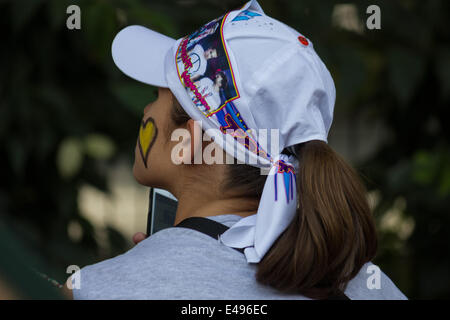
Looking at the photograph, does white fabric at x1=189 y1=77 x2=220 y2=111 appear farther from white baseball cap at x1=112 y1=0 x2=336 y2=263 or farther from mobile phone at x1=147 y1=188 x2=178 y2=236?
mobile phone at x1=147 y1=188 x2=178 y2=236

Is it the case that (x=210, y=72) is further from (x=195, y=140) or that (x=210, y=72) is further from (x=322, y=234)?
(x=322, y=234)

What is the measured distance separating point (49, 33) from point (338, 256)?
1.68 metres

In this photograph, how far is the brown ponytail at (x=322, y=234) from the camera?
75 centimetres

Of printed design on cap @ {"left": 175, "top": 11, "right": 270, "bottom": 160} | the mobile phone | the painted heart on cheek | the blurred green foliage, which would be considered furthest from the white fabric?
the blurred green foliage

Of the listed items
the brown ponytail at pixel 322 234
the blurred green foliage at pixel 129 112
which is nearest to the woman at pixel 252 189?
the brown ponytail at pixel 322 234

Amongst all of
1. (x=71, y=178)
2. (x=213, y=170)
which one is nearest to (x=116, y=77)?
(x=71, y=178)

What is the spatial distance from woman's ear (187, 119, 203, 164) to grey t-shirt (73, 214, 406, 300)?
14 centimetres

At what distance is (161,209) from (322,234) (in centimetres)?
39

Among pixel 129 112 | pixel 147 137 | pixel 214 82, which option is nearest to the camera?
pixel 214 82

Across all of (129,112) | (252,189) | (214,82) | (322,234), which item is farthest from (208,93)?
(129,112)

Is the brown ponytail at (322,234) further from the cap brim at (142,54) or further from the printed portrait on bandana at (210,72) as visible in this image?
the cap brim at (142,54)

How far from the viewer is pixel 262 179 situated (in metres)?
0.88

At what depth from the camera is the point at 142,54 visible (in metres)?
1.03

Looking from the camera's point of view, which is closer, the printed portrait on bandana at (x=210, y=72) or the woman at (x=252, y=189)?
the woman at (x=252, y=189)
